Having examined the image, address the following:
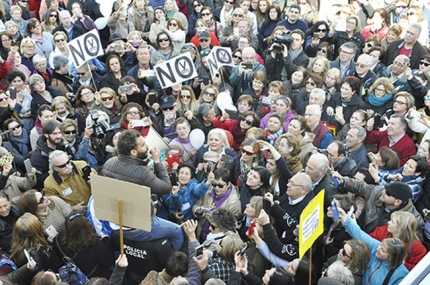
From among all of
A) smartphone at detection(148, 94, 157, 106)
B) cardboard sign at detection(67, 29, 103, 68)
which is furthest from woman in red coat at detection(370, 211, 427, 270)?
cardboard sign at detection(67, 29, 103, 68)

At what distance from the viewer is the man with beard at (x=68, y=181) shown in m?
6.21

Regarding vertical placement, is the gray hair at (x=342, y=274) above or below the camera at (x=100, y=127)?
above

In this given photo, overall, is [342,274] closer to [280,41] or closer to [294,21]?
[280,41]

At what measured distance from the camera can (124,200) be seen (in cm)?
449

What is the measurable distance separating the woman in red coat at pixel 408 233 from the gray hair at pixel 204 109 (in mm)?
3140

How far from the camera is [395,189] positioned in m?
5.40

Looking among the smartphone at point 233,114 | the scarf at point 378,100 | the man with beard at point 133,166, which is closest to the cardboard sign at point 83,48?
the smartphone at point 233,114

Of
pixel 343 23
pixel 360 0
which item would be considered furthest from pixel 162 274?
pixel 360 0

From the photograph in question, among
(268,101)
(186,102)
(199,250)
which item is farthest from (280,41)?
(199,250)

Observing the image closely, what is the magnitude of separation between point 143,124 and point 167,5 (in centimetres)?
411

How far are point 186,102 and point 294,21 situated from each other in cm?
313

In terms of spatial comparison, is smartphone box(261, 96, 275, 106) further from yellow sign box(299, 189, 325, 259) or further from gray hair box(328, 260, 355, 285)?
gray hair box(328, 260, 355, 285)

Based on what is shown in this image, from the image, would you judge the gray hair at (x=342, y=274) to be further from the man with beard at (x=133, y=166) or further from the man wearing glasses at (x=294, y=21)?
the man wearing glasses at (x=294, y=21)

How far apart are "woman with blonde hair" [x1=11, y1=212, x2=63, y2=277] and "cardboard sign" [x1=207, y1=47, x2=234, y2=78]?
385 centimetres
